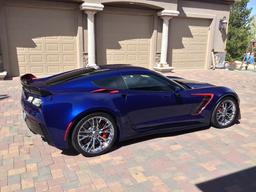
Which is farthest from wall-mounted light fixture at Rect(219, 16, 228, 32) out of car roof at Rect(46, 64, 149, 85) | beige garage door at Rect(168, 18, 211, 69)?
car roof at Rect(46, 64, 149, 85)

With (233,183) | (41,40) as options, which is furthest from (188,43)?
(233,183)

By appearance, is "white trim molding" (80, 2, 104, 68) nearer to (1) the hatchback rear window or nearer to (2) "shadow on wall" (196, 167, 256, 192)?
(1) the hatchback rear window

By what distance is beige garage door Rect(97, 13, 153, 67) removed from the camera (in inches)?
474

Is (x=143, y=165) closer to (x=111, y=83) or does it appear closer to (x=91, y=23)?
(x=111, y=83)

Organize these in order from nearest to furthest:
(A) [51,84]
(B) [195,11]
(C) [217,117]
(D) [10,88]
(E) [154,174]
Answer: (E) [154,174], (A) [51,84], (C) [217,117], (D) [10,88], (B) [195,11]

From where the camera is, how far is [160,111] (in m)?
4.27

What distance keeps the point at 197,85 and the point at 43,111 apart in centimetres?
297

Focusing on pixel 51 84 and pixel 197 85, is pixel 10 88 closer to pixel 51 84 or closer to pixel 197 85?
pixel 51 84

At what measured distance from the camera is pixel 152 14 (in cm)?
1294

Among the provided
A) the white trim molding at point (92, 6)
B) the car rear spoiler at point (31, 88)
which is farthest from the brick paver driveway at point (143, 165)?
the white trim molding at point (92, 6)

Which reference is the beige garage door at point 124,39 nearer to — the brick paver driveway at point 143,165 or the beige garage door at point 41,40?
the beige garage door at point 41,40

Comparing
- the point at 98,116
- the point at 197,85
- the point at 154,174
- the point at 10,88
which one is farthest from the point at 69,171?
the point at 10,88

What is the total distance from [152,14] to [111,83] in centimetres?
990

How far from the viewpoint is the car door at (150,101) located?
4039mm
